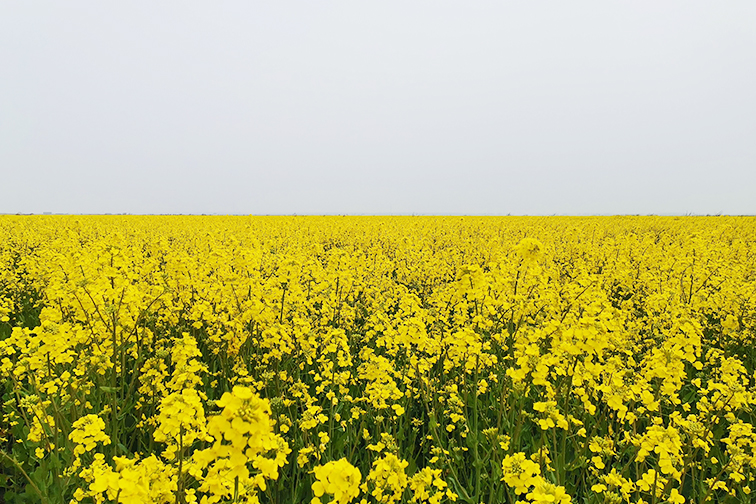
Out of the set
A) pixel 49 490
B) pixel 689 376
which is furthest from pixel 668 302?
pixel 49 490

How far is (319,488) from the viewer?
1.56 metres

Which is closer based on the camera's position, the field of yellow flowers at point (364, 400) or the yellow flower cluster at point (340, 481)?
the yellow flower cluster at point (340, 481)

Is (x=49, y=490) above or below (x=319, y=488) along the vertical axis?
below

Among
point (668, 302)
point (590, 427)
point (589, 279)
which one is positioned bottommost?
point (590, 427)

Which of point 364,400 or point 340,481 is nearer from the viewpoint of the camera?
point 340,481

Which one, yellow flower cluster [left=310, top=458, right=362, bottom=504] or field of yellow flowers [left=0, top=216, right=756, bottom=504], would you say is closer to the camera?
yellow flower cluster [left=310, top=458, right=362, bottom=504]

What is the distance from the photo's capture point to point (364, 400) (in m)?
3.32

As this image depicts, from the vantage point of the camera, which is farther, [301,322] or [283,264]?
[283,264]

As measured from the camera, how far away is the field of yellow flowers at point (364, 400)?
210cm

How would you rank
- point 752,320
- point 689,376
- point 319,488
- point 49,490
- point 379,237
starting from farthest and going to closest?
1. point 379,237
2. point 752,320
3. point 689,376
4. point 49,490
5. point 319,488

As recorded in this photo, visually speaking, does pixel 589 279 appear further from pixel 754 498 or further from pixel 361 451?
pixel 361 451

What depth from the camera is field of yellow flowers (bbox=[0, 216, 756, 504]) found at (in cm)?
210

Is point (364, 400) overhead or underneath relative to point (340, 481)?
underneath

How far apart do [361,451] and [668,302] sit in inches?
201
